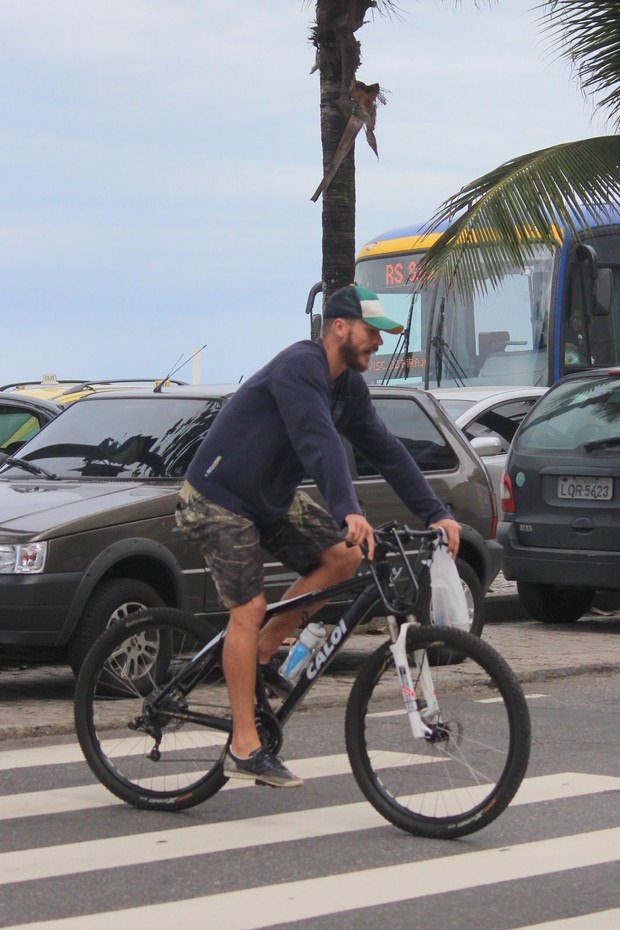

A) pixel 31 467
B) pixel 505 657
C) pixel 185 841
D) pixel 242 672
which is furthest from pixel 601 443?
pixel 185 841

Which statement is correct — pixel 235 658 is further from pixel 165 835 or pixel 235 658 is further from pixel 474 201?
pixel 474 201

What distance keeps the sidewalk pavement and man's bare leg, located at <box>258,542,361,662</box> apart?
86.9 inches

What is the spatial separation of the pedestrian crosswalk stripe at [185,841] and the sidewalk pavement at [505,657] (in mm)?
2143

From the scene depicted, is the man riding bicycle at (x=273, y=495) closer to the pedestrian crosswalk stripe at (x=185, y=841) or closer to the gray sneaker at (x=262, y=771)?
the gray sneaker at (x=262, y=771)

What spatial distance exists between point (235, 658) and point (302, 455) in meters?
0.74

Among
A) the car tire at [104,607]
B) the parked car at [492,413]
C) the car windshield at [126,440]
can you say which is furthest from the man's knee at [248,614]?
the parked car at [492,413]

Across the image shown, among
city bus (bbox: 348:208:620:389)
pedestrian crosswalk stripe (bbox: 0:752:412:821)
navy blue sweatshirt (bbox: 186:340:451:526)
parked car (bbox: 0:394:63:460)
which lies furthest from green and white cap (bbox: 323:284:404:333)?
city bus (bbox: 348:208:620:389)

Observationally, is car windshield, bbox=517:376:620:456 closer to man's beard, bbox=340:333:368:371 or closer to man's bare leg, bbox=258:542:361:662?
man's bare leg, bbox=258:542:361:662

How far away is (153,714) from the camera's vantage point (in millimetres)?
5910

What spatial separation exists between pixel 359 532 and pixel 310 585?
0.57 meters

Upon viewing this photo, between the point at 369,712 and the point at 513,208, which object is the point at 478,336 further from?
the point at 369,712

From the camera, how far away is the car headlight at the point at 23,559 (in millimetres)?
7898

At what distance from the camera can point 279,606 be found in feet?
18.8

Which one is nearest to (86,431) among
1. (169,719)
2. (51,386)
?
(169,719)
